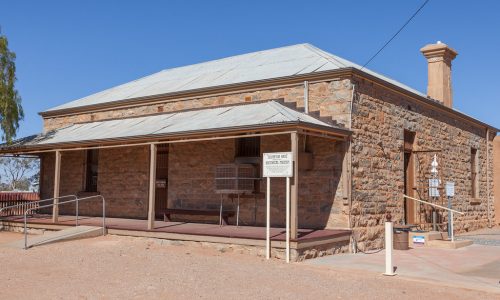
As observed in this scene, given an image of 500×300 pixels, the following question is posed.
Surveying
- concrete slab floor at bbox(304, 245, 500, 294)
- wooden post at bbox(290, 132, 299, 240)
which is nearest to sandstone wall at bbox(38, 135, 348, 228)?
concrete slab floor at bbox(304, 245, 500, 294)

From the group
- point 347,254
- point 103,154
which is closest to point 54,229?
point 103,154

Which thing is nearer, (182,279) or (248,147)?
(182,279)

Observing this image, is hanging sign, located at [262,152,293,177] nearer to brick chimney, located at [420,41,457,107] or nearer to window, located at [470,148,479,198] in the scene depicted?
brick chimney, located at [420,41,457,107]

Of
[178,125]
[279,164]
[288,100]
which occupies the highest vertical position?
[288,100]

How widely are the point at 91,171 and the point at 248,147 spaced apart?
20.3 feet

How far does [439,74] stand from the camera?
1706 centimetres

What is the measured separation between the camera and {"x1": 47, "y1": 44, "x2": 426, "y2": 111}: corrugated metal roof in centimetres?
1307

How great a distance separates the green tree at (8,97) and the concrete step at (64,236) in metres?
4.21

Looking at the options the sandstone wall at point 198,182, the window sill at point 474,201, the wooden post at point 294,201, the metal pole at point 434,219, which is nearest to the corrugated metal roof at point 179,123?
the wooden post at point 294,201

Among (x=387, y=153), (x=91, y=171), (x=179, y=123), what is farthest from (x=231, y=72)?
(x=91, y=171)

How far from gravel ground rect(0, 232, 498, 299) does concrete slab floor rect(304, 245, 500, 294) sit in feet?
1.20

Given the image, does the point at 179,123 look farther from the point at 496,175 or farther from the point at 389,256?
the point at 496,175

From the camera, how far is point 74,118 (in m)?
17.3

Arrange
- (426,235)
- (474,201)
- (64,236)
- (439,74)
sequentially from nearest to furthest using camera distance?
(64,236) < (426,235) < (439,74) < (474,201)
